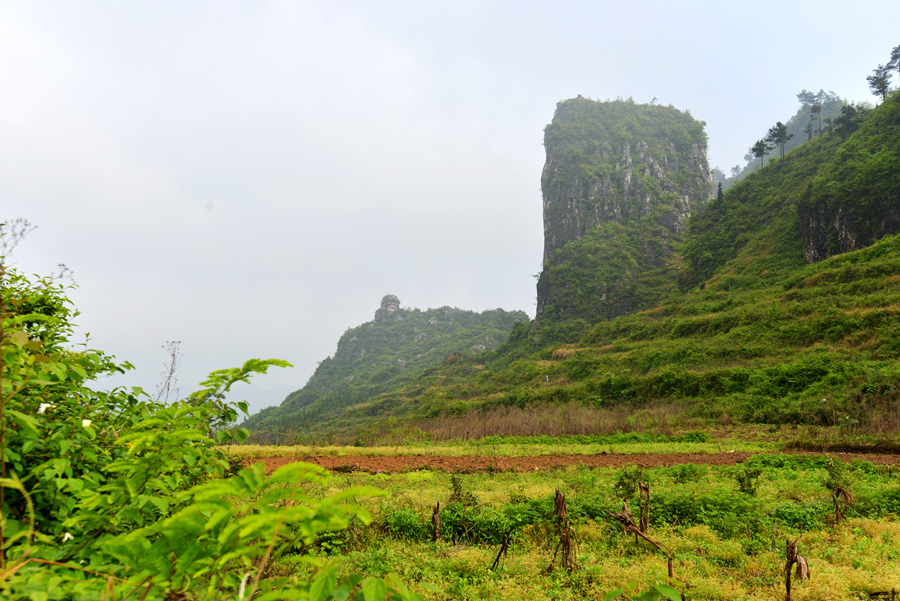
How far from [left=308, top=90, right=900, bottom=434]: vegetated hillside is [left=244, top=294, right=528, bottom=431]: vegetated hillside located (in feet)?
81.3

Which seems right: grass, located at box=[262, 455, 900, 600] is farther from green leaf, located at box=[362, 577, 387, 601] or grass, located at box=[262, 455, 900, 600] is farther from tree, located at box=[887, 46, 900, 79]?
tree, located at box=[887, 46, 900, 79]

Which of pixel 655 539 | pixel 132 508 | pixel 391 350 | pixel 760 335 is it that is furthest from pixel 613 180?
pixel 132 508

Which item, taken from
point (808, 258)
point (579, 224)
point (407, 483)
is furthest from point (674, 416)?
point (579, 224)

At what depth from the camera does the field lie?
379cm

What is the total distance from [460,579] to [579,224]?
7231cm

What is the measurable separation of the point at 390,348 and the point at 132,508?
95.3m

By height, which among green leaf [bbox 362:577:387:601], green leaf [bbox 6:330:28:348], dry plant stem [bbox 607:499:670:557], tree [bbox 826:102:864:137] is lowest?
dry plant stem [bbox 607:499:670:557]

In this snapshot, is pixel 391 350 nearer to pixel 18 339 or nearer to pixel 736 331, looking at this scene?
pixel 736 331

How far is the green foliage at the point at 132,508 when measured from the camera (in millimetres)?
901

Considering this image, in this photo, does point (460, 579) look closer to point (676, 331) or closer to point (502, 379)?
point (676, 331)

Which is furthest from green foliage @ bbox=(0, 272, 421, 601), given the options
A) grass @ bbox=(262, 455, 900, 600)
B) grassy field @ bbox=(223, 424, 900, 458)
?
grassy field @ bbox=(223, 424, 900, 458)

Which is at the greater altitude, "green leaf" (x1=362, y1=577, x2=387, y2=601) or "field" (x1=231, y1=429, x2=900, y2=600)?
"green leaf" (x1=362, y1=577, x2=387, y2=601)

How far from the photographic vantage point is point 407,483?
889 centimetres

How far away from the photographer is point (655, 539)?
502 centimetres
